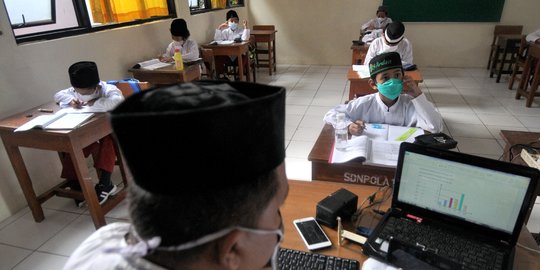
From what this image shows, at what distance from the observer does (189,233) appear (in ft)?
1.73

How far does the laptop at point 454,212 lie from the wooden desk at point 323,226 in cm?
6

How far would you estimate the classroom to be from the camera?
2.36m

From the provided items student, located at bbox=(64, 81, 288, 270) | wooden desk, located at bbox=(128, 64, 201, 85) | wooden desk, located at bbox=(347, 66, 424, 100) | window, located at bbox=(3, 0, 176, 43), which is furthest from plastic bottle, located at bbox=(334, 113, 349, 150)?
window, located at bbox=(3, 0, 176, 43)

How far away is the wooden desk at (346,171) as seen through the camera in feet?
5.18

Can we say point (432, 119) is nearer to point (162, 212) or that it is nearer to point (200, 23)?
point (162, 212)

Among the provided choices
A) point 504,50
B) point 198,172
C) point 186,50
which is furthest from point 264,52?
point 198,172

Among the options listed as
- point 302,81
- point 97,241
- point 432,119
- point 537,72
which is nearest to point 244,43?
point 302,81

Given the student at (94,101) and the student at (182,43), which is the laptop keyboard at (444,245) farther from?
the student at (182,43)

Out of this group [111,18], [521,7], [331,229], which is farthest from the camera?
[521,7]

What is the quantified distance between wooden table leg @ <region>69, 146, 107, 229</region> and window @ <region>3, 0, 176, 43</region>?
48.7 inches

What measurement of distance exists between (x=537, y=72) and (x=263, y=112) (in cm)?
500

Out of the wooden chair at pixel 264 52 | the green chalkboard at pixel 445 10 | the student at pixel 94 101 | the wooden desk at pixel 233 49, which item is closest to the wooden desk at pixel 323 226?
the student at pixel 94 101

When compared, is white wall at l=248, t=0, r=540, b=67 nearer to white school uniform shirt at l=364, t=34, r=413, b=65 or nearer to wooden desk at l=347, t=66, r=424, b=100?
white school uniform shirt at l=364, t=34, r=413, b=65

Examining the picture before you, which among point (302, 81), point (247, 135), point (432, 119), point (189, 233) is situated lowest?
point (302, 81)
